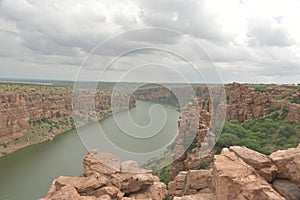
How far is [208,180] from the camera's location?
8445 mm

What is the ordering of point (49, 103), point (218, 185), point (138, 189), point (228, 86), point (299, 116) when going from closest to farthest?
1. point (218, 185)
2. point (138, 189)
3. point (299, 116)
4. point (228, 86)
5. point (49, 103)

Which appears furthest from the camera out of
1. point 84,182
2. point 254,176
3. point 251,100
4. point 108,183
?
point 251,100

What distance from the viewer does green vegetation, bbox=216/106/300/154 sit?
20.1 meters

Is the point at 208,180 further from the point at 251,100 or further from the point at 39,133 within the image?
the point at 39,133

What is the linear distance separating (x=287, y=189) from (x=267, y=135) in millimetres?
18580

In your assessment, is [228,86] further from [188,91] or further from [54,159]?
[188,91]

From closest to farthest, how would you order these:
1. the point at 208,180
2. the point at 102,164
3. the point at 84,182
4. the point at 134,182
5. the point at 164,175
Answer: the point at 208,180
the point at 84,182
the point at 134,182
the point at 102,164
the point at 164,175

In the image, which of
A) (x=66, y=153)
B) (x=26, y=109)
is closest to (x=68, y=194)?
(x=66, y=153)

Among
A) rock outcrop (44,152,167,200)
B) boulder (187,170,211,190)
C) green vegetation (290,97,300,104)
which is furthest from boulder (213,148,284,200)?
green vegetation (290,97,300,104)

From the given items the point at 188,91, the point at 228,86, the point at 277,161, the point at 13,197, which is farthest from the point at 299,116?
the point at 13,197

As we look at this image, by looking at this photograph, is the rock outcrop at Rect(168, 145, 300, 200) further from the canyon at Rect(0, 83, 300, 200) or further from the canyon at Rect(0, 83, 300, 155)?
the canyon at Rect(0, 83, 300, 155)

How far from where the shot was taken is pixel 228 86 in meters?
38.3

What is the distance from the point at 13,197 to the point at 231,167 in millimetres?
26957

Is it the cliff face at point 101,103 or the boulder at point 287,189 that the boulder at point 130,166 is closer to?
the cliff face at point 101,103
